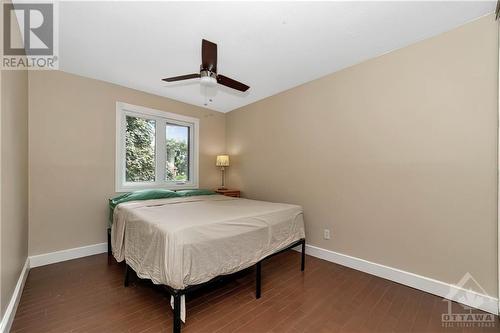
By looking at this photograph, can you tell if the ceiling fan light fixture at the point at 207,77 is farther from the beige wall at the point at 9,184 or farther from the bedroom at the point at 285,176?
the beige wall at the point at 9,184

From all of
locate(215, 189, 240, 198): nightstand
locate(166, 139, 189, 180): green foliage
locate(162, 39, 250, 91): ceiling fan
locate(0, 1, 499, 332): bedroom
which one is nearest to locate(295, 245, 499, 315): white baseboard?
locate(0, 1, 499, 332): bedroom

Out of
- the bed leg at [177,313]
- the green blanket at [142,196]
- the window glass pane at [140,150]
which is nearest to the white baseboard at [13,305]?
the green blanket at [142,196]

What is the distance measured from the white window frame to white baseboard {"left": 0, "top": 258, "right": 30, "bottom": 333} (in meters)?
1.44

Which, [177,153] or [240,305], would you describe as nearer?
[240,305]

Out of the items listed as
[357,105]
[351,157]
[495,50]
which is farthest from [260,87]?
[495,50]

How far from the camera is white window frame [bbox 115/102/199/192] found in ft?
11.3

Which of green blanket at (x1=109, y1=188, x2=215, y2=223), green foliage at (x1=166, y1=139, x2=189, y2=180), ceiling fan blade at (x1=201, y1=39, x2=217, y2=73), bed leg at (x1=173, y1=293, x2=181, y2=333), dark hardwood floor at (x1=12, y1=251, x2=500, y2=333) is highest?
ceiling fan blade at (x1=201, y1=39, x2=217, y2=73)

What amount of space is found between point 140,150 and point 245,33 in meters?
2.70

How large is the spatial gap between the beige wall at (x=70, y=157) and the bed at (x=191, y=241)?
35.2 inches

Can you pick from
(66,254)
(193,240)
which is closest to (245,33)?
(193,240)

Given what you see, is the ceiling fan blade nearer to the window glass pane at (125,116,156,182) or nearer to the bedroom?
the bedroom

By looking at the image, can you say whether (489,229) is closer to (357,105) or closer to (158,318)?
(357,105)

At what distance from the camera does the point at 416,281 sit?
226 centimetres

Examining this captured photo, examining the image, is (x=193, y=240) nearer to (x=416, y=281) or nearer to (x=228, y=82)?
(x=228, y=82)
